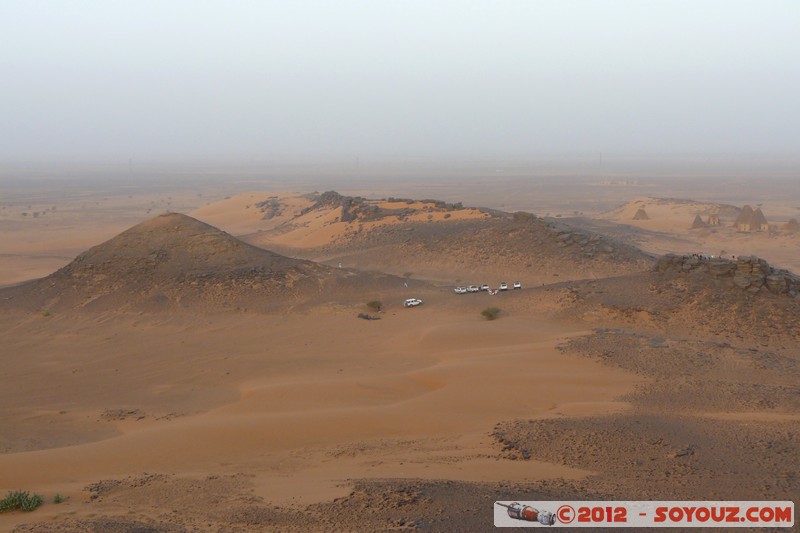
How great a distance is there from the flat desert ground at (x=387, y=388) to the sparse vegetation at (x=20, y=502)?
8.7 inches

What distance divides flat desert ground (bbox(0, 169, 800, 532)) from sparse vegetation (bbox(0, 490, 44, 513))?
221 millimetres

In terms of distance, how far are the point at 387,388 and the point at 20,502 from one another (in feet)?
29.3

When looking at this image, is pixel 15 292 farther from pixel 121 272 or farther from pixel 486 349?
pixel 486 349

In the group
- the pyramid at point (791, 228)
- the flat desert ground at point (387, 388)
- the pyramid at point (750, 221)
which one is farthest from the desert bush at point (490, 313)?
the pyramid at point (791, 228)

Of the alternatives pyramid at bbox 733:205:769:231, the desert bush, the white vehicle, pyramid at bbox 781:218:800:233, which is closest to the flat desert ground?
the white vehicle

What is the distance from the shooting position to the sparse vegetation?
30.7 feet

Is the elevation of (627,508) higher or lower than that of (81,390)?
higher

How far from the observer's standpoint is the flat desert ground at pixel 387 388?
9859mm

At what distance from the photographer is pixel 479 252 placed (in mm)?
40031

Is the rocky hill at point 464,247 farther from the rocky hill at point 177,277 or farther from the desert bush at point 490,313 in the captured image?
the desert bush at point 490,313

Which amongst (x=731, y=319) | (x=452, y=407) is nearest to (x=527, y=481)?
(x=452, y=407)

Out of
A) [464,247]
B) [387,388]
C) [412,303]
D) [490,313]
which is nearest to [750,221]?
[464,247]

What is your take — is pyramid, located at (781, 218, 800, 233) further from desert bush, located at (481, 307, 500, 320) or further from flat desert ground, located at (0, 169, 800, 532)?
desert bush, located at (481, 307, 500, 320)

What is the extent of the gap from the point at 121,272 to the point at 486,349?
17981mm
